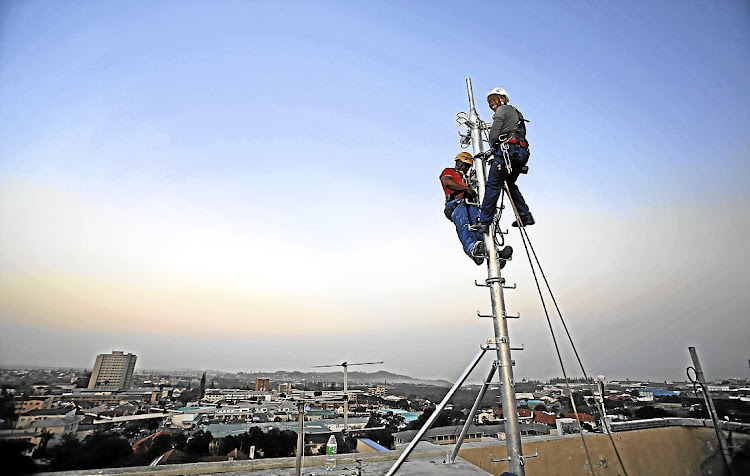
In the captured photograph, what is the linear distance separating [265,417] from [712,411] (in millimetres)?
23499

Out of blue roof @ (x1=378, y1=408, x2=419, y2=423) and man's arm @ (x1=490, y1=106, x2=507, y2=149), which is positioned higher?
man's arm @ (x1=490, y1=106, x2=507, y2=149)

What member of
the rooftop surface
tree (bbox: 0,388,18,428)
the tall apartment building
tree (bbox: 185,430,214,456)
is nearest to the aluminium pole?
the rooftop surface

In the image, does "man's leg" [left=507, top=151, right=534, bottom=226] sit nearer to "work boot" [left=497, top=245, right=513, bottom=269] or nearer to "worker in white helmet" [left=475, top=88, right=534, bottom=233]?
"worker in white helmet" [left=475, top=88, right=534, bottom=233]

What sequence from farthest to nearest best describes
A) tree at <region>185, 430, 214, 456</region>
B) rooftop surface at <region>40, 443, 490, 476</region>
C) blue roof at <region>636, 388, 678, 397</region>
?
tree at <region>185, 430, 214, 456</region>
blue roof at <region>636, 388, 678, 397</region>
rooftop surface at <region>40, 443, 490, 476</region>

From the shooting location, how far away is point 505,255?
4363 mm

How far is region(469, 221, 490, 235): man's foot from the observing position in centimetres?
434

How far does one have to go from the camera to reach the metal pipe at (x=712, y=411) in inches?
283

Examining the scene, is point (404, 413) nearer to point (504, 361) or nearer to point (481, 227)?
point (504, 361)

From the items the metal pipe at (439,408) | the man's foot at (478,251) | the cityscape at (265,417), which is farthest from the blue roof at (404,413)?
the man's foot at (478,251)

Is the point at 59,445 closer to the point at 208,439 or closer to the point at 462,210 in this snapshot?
the point at 462,210

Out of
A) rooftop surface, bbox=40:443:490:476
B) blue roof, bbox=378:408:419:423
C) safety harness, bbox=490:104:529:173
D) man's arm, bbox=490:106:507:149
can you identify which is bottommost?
blue roof, bbox=378:408:419:423

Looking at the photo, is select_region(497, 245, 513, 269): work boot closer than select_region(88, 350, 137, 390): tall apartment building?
Yes

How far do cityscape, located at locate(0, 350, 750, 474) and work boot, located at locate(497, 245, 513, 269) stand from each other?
1505 mm

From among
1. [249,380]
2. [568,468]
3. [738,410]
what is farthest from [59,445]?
[249,380]
